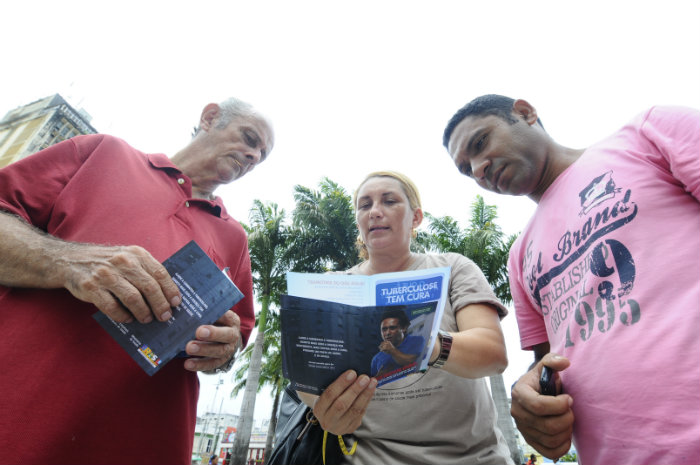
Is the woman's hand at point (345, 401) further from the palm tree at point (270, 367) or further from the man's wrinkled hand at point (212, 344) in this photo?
the palm tree at point (270, 367)

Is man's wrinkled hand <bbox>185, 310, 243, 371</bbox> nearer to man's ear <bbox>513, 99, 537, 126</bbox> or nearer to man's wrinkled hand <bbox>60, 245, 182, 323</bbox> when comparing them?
man's wrinkled hand <bbox>60, 245, 182, 323</bbox>

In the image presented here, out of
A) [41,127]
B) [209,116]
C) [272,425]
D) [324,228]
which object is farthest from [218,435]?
[209,116]

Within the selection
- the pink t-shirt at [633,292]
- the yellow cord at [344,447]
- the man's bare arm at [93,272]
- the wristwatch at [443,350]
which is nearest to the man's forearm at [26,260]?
the man's bare arm at [93,272]

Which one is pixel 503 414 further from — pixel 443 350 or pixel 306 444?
pixel 443 350

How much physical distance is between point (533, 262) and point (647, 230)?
0.55m

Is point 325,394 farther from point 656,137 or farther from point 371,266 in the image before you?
point 656,137

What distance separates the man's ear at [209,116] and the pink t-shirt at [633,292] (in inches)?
95.9

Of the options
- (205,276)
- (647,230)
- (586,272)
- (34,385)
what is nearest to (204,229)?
(205,276)

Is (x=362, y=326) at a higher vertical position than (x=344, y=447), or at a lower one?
higher

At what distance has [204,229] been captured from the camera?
6.52ft

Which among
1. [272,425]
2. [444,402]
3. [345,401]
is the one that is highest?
[345,401]

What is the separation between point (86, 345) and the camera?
1.30 meters

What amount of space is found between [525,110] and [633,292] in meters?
1.44

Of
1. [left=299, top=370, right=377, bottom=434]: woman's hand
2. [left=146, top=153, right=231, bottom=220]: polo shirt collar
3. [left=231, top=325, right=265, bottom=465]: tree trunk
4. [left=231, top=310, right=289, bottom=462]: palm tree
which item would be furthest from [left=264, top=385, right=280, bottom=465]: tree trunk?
[left=299, top=370, right=377, bottom=434]: woman's hand
